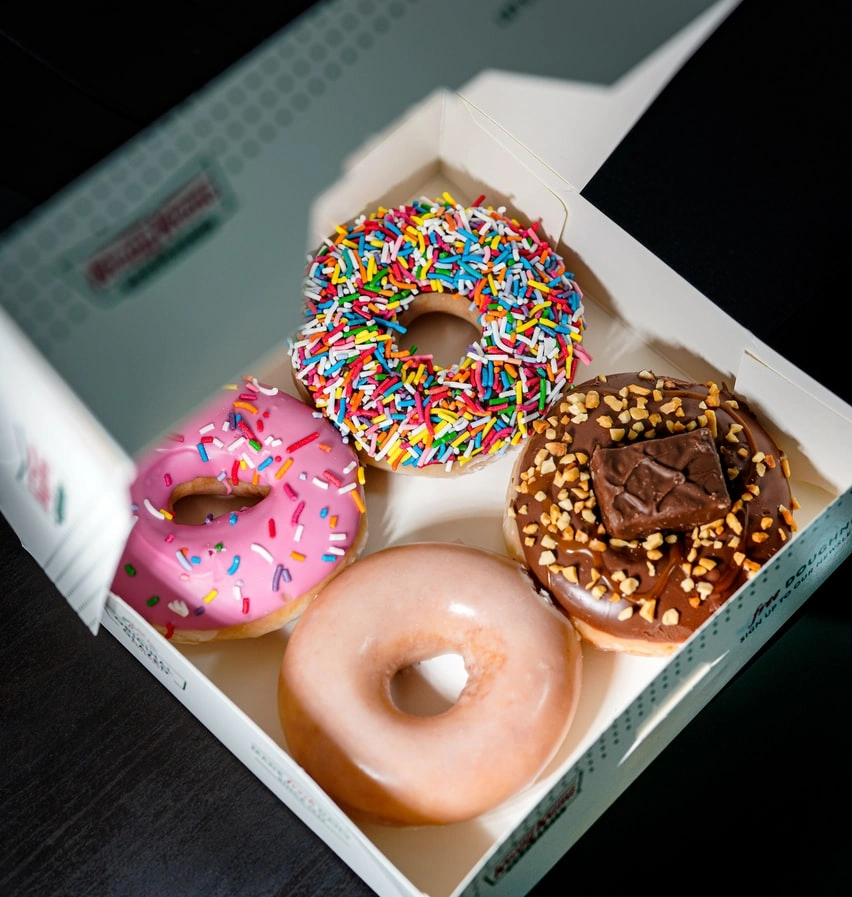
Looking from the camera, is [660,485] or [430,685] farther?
[430,685]

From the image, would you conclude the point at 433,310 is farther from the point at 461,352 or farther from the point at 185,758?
the point at 185,758

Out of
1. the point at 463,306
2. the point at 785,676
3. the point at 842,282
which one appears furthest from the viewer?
the point at 842,282

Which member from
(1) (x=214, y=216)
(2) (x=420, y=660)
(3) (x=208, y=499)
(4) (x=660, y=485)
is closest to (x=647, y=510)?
(4) (x=660, y=485)

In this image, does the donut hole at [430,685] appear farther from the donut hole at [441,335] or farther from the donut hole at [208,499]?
the donut hole at [441,335]

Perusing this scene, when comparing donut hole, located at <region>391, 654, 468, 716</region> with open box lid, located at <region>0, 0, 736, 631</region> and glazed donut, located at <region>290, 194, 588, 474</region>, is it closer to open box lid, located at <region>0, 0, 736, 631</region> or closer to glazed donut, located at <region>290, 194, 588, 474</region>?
glazed donut, located at <region>290, 194, 588, 474</region>

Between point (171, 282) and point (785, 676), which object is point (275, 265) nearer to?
point (171, 282)

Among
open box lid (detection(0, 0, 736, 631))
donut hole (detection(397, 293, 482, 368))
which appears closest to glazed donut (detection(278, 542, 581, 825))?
donut hole (detection(397, 293, 482, 368))

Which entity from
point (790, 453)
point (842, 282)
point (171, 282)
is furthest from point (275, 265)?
point (842, 282)
